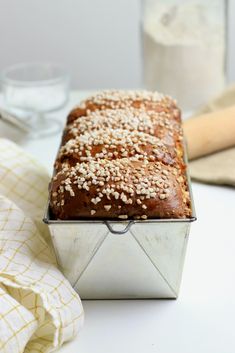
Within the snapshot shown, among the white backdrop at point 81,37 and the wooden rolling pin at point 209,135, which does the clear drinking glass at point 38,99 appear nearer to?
the wooden rolling pin at point 209,135

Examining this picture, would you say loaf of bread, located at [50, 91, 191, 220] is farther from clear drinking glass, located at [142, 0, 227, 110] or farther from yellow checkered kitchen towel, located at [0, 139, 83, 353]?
clear drinking glass, located at [142, 0, 227, 110]

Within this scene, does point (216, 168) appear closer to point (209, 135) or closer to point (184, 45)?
point (209, 135)

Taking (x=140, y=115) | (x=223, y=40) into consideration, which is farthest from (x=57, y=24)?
(x=140, y=115)

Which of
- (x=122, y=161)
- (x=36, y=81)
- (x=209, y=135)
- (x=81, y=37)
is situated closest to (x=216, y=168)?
(x=209, y=135)

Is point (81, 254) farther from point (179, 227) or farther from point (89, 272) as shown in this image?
point (179, 227)

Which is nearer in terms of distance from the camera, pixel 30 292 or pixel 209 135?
pixel 30 292
